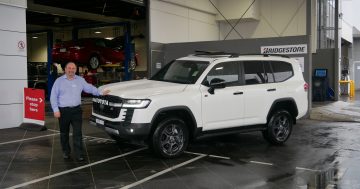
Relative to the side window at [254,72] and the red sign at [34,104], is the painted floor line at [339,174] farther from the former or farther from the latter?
the red sign at [34,104]

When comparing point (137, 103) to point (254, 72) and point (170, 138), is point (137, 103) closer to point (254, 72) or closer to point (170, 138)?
point (170, 138)

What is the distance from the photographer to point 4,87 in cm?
1148

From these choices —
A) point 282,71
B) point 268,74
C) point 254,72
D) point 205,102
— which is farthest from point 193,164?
→ point 282,71

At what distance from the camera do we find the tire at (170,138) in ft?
25.0

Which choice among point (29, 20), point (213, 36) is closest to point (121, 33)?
point (29, 20)

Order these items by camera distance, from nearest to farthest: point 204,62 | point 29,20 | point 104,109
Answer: point 104,109 → point 204,62 → point 29,20

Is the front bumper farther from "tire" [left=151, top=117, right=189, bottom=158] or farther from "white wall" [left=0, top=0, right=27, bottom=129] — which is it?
"white wall" [left=0, top=0, right=27, bottom=129]

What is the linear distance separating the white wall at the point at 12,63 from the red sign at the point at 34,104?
28cm

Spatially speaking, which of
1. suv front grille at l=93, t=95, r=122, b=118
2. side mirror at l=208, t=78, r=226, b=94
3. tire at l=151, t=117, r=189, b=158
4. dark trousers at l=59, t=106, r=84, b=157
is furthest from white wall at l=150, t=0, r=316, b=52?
dark trousers at l=59, t=106, r=84, b=157

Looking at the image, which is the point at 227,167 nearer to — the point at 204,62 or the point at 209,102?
the point at 209,102

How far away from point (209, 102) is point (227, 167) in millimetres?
1350

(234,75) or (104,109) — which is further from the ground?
(234,75)

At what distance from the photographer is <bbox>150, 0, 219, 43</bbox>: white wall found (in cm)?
Result: 1727

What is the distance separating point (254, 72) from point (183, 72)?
5.08 ft
